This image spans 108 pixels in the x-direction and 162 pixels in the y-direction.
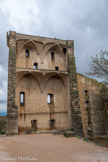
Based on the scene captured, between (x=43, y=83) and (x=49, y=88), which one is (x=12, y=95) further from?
(x=49, y=88)

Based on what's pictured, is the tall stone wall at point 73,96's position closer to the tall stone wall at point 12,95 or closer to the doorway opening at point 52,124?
the doorway opening at point 52,124

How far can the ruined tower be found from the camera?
513 inches

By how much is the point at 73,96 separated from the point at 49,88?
301 cm

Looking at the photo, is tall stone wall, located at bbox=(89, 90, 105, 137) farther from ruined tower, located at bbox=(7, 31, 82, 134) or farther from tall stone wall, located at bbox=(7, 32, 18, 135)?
tall stone wall, located at bbox=(7, 32, 18, 135)

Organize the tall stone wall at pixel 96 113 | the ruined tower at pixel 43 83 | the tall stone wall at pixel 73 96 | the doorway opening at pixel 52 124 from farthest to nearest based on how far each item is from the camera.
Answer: the tall stone wall at pixel 96 113, the doorway opening at pixel 52 124, the ruined tower at pixel 43 83, the tall stone wall at pixel 73 96

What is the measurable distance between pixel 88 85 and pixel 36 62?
7.20 meters

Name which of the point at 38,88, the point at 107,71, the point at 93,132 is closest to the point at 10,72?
the point at 38,88

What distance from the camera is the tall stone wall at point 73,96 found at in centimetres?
1263

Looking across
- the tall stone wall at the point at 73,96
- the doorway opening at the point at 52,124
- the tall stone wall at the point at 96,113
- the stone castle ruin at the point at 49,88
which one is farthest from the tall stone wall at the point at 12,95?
the tall stone wall at the point at 96,113

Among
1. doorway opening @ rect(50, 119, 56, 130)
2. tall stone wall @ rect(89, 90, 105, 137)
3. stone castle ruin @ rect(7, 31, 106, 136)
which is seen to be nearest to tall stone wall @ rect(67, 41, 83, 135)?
stone castle ruin @ rect(7, 31, 106, 136)

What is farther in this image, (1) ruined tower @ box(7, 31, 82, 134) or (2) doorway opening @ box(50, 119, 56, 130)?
(2) doorway opening @ box(50, 119, 56, 130)

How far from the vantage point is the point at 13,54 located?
1277 centimetres

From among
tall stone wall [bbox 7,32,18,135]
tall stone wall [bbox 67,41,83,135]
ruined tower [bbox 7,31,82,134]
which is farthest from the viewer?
ruined tower [bbox 7,31,82,134]

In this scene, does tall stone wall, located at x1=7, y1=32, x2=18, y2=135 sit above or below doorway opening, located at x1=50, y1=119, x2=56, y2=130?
above
